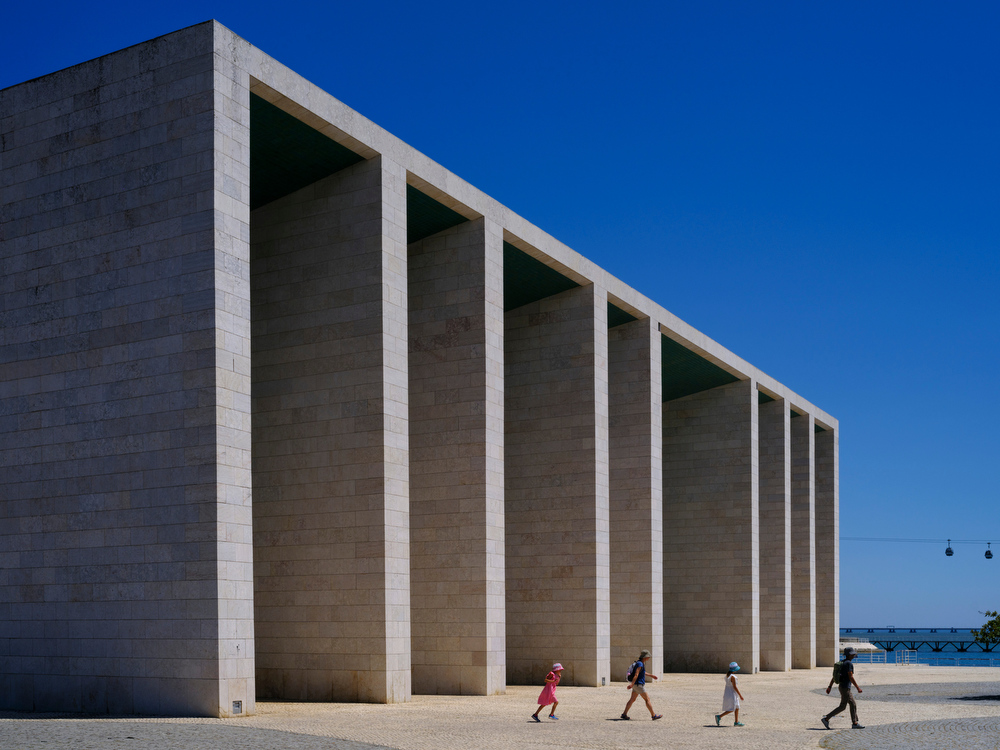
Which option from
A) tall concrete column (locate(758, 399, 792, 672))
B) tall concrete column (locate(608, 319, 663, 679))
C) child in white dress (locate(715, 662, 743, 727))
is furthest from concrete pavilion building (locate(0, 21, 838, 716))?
tall concrete column (locate(758, 399, 792, 672))

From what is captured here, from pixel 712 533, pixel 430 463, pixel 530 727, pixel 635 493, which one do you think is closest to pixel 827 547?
pixel 712 533

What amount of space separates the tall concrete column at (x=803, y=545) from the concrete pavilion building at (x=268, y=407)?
2309 cm

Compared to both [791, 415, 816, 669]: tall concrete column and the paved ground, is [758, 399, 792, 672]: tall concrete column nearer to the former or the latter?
[791, 415, 816, 669]: tall concrete column

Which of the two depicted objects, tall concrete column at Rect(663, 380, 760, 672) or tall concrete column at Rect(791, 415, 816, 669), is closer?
tall concrete column at Rect(663, 380, 760, 672)

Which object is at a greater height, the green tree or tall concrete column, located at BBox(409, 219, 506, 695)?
tall concrete column, located at BBox(409, 219, 506, 695)

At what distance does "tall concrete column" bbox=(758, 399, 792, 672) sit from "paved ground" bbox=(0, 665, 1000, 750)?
67.2 feet

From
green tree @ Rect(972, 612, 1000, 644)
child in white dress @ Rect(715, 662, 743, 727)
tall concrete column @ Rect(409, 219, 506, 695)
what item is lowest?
green tree @ Rect(972, 612, 1000, 644)

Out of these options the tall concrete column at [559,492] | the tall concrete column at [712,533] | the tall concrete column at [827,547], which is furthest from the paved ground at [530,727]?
the tall concrete column at [827,547]

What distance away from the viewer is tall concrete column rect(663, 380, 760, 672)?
150ft

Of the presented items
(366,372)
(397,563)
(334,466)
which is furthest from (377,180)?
(397,563)

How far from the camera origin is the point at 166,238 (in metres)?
20.7

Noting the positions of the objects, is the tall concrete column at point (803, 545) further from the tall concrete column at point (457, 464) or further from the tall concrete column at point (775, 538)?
the tall concrete column at point (457, 464)

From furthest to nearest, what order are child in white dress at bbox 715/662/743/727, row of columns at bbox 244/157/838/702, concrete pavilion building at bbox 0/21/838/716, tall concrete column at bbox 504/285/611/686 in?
tall concrete column at bbox 504/285/611/686 → row of columns at bbox 244/157/838/702 → child in white dress at bbox 715/662/743/727 → concrete pavilion building at bbox 0/21/838/716

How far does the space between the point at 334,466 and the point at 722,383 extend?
26957mm
